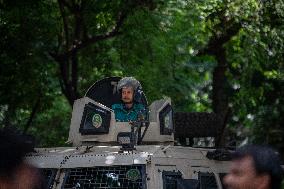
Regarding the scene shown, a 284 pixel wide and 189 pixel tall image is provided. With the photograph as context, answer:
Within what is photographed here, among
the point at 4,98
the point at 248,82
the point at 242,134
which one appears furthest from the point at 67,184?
the point at 242,134

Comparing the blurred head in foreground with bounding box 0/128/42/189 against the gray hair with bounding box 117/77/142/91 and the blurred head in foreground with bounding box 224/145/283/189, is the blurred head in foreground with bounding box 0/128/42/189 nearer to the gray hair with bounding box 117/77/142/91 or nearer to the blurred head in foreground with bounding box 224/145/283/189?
the blurred head in foreground with bounding box 224/145/283/189

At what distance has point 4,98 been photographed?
1139 cm

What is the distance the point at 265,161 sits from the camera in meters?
2.41

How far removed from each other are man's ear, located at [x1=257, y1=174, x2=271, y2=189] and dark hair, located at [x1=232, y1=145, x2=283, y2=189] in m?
0.02

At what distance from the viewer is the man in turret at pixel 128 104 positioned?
6.68 meters

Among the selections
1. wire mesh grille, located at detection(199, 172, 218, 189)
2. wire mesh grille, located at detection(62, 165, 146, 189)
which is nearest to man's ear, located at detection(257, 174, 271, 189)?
wire mesh grille, located at detection(62, 165, 146, 189)

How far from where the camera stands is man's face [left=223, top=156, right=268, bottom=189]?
239 cm

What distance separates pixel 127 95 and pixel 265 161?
4.39m

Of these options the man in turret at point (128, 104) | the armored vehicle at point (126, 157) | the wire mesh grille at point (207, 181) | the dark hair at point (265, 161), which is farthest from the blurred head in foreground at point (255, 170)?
the man in turret at point (128, 104)

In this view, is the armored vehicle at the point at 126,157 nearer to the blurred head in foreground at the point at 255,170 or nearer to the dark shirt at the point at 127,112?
the dark shirt at the point at 127,112

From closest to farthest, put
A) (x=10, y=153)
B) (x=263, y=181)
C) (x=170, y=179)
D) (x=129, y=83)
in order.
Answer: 1. (x=10, y=153)
2. (x=263, y=181)
3. (x=170, y=179)
4. (x=129, y=83)

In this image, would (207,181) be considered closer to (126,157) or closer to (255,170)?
(126,157)

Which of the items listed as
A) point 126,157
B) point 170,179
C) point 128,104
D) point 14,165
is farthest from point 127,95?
point 14,165

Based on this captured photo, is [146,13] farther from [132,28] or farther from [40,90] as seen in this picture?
[40,90]
